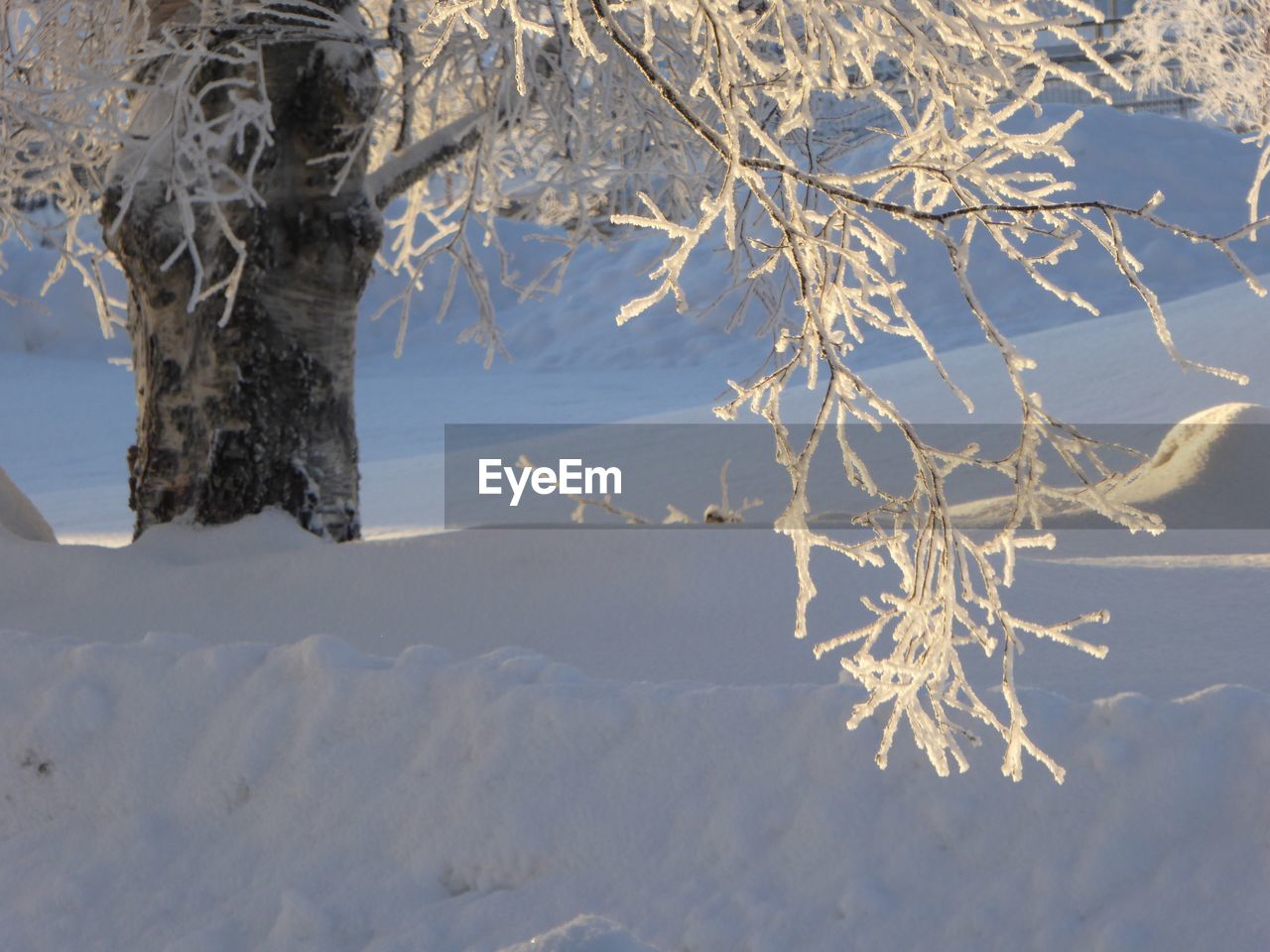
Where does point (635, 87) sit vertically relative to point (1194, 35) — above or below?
below

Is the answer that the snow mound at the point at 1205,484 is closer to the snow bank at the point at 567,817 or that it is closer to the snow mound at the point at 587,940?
the snow bank at the point at 567,817

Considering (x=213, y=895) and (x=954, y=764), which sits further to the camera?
(x=213, y=895)

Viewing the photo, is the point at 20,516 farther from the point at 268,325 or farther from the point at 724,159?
the point at 724,159

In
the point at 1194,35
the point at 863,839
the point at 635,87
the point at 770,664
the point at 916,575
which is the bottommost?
the point at 863,839

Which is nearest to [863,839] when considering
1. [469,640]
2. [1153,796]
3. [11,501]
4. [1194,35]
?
[1153,796]

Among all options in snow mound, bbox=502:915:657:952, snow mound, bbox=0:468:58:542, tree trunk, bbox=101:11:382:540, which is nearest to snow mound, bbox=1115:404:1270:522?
tree trunk, bbox=101:11:382:540

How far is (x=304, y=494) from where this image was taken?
220 inches

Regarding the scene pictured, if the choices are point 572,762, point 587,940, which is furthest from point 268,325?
point 587,940

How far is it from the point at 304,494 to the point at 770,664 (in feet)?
7.61

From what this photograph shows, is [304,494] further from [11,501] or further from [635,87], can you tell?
[635,87]

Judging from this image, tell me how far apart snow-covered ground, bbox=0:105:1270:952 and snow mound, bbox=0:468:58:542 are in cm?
77

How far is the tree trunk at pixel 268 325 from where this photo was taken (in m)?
5.50

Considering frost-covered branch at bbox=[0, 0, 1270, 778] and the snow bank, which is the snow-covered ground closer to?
the snow bank

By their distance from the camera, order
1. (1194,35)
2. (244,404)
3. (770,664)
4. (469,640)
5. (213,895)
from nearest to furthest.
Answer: (213,895)
(770,664)
(469,640)
(244,404)
(1194,35)
